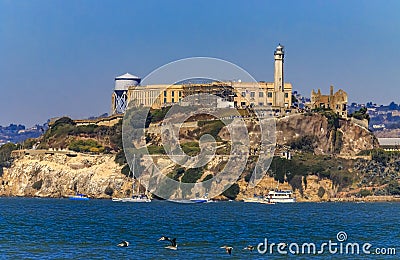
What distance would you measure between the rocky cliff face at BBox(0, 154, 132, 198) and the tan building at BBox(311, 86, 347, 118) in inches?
1139

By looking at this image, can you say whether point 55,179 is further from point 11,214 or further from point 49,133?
point 11,214

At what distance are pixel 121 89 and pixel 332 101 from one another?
112 feet

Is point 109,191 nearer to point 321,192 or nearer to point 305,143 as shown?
point 305,143

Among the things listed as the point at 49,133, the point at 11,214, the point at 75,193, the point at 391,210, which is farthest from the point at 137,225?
the point at 49,133

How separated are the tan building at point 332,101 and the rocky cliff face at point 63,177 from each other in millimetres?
28920

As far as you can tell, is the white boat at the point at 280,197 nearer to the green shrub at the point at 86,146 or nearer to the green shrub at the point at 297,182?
the green shrub at the point at 297,182

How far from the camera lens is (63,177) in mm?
131500

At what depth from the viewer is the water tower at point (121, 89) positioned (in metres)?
159

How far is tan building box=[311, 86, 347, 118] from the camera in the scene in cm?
14100

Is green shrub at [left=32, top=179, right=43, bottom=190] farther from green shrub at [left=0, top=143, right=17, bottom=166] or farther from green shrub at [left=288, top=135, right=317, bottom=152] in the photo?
green shrub at [left=288, top=135, right=317, bottom=152]

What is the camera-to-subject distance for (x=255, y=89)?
462ft

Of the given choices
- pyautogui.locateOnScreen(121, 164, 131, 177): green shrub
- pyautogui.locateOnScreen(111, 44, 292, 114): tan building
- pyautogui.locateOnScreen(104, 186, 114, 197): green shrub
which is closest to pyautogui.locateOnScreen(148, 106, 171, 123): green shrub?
pyautogui.locateOnScreen(111, 44, 292, 114): tan building

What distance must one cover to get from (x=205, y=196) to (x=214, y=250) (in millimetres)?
63733

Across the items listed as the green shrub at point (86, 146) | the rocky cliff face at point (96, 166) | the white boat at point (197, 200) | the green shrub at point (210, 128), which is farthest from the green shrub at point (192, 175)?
Answer: the green shrub at point (86, 146)
